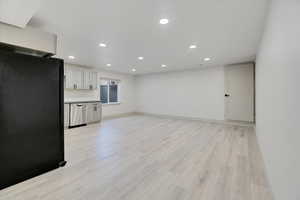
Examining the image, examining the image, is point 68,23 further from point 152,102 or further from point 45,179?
point 152,102

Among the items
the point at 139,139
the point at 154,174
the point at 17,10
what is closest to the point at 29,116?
the point at 17,10

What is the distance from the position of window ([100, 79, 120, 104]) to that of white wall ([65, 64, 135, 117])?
9.0 inches

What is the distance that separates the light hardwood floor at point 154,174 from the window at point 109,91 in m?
3.83

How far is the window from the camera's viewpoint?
22.8 feet

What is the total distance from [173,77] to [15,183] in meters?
6.43

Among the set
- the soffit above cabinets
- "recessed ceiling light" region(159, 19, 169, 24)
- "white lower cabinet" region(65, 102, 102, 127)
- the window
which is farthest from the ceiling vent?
the window

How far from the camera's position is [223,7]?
1.85m

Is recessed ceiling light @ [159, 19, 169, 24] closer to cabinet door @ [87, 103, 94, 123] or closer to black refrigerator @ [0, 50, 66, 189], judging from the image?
black refrigerator @ [0, 50, 66, 189]

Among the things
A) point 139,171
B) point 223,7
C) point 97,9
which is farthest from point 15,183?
point 223,7

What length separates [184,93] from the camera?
6.68 metres

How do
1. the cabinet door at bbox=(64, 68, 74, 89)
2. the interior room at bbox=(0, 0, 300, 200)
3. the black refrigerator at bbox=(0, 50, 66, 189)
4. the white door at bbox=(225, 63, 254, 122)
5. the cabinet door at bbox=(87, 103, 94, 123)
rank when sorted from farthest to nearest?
the cabinet door at bbox=(87, 103, 94, 123), the cabinet door at bbox=(64, 68, 74, 89), the white door at bbox=(225, 63, 254, 122), the black refrigerator at bbox=(0, 50, 66, 189), the interior room at bbox=(0, 0, 300, 200)

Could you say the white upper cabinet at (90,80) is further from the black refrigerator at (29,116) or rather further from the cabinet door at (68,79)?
the black refrigerator at (29,116)

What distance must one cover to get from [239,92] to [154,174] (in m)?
4.78

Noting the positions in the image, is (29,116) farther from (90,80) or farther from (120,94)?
(120,94)
